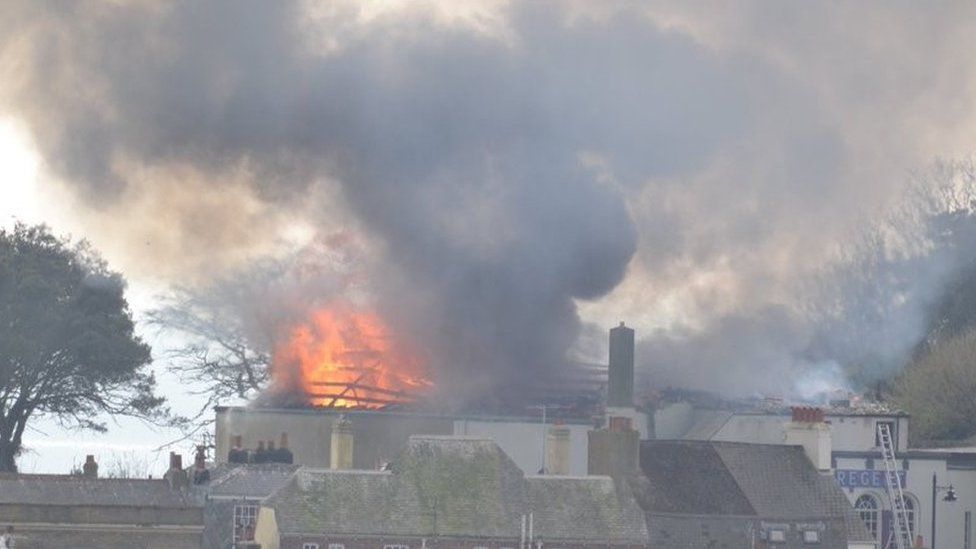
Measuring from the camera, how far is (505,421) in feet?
317

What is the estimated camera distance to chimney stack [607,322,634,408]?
321 ft

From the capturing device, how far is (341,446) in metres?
82.6

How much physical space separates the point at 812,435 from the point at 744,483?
12.5 ft

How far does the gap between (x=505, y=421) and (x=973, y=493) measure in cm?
1754

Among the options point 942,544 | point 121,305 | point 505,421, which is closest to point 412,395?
point 505,421

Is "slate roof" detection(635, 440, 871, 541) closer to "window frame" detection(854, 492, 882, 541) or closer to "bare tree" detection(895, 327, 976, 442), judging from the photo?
"window frame" detection(854, 492, 882, 541)

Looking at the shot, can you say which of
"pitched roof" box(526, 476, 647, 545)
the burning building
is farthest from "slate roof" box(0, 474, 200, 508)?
"pitched roof" box(526, 476, 647, 545)

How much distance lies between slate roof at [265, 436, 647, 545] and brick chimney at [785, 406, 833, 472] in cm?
1025

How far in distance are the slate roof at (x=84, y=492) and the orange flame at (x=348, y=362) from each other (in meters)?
17.4

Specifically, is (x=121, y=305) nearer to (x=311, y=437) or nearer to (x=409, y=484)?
(x=311, y=437)

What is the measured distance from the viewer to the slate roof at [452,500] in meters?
77.5

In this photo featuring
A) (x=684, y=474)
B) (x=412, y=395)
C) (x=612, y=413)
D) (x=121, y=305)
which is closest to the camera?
(x=684, y=474)

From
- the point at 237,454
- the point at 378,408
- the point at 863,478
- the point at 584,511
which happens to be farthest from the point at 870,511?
the point at 237,454

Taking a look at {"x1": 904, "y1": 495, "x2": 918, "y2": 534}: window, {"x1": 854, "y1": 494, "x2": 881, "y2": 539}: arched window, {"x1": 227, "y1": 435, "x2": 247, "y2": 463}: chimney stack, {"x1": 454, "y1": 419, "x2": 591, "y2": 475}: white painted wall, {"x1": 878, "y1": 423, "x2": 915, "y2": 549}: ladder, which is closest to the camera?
{"x1": 227, "y1": 435, "x2": 247, "y2": 463}: chimney stack
